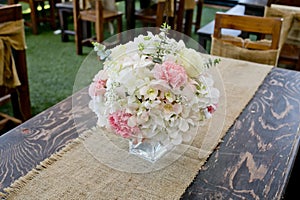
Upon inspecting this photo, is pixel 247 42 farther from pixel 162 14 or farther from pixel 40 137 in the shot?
pixel 162 14

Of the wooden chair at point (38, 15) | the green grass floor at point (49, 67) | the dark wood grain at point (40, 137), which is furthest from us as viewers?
the wooden chair at point (38, 15)

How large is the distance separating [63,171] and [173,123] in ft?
1.14

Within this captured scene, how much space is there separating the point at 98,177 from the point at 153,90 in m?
0.30

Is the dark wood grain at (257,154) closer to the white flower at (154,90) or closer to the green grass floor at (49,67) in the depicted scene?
the white flower at (154,90)

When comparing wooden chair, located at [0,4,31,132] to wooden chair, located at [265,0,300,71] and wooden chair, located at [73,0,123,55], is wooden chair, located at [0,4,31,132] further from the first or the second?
wooden chair, located at [265,0,300,71]

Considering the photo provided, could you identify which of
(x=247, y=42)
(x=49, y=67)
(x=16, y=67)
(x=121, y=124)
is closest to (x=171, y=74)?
(x=121, y=124)

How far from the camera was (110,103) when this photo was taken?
0.94 meters

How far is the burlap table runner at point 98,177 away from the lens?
0.94 m

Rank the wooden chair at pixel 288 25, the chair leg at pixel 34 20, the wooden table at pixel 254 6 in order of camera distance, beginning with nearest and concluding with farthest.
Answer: the wooden chair at pixel 288 25 < the wooden table at pixel 254 6 < the chair leg at pixel 34 20

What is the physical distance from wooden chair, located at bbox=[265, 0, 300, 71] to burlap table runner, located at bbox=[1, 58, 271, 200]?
179cm

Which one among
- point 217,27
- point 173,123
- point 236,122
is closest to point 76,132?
point 173,123

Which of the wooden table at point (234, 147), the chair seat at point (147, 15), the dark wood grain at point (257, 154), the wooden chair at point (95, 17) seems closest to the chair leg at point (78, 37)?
the wooden chair at point (95, 17)

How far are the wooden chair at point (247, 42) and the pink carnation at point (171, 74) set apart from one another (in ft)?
4.34

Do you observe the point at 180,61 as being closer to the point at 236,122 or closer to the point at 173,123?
the point at 173,123
